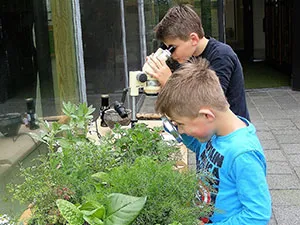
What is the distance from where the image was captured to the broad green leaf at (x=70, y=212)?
1462mm

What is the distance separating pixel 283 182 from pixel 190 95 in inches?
121

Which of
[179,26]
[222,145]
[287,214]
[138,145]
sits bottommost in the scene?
[287,214]

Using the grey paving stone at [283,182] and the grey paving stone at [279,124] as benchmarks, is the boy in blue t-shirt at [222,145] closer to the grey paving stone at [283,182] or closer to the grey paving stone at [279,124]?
the grey paving stone at [283,182]

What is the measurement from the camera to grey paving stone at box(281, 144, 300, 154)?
5.31m

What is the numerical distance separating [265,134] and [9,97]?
152 inches

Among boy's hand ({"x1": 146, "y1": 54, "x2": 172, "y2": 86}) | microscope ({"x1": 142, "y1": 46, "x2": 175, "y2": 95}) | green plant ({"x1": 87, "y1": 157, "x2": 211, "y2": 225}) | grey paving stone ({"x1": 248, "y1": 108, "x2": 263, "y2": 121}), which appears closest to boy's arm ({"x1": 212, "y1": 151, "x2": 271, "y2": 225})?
green plant ({"x1": 87, "y1": 157, "x2": 211, "y2": 225})

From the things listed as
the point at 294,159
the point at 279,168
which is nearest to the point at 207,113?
the point at 279,168

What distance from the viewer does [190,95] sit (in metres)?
1.65

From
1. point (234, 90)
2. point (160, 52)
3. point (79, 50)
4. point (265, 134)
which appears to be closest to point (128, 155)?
point (160, 52)

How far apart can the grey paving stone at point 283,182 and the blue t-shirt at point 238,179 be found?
272 cm

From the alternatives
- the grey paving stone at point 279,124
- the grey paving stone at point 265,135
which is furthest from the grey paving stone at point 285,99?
the grey paving stone at point 265,135

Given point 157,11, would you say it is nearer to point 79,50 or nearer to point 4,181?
point 79,50

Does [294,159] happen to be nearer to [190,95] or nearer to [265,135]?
[265,135]

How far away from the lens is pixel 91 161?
1948 millimetres
